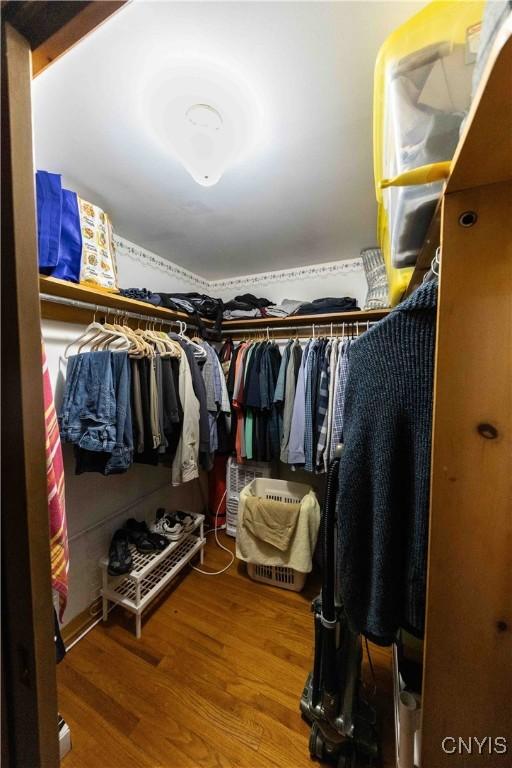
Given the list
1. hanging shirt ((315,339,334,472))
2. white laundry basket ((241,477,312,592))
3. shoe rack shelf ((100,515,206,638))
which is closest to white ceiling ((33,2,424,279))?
hanging shirt ((315,339,334,472))

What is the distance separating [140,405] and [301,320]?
1.23 meters

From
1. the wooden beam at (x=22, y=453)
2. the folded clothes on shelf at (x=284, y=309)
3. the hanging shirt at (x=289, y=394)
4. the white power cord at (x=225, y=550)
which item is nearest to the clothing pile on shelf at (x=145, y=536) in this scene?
the white power cord at (x=225, y=550)

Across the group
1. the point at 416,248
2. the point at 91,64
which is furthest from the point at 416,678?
the point at 91,64

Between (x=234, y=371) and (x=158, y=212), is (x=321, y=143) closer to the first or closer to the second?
(x=158, y=212)

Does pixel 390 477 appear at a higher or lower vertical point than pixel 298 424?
higher

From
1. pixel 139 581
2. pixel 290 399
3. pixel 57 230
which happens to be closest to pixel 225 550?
pixel 139 581

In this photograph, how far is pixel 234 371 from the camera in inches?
79.8

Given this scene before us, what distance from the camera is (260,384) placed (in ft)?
6.14

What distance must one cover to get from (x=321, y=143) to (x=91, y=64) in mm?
781

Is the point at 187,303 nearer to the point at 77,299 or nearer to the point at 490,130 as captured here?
the point at 77,299

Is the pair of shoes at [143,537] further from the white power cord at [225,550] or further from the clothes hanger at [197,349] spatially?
the clothes hanger at [197,349]

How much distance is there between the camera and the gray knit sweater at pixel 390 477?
0.51 m

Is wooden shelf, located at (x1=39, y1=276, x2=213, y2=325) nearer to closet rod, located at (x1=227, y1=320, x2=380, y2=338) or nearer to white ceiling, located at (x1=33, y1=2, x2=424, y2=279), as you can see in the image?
white ceiling, located at (x1=33, y1=2, x2=424, y2=279)

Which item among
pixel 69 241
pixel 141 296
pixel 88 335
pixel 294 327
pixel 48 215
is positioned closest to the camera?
pixel 48 215
